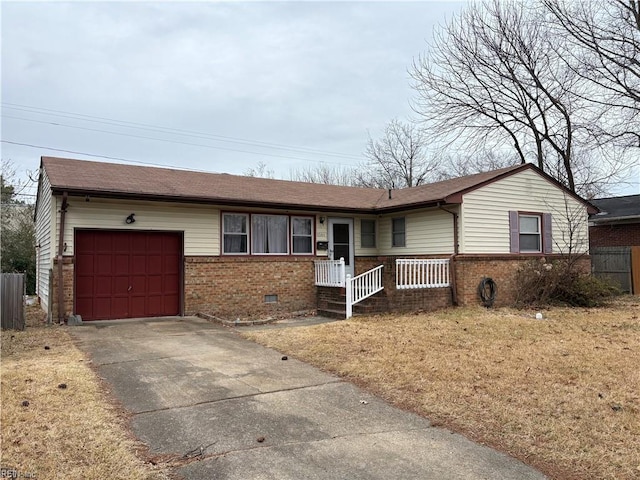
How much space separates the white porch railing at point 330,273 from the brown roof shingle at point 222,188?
1.74m

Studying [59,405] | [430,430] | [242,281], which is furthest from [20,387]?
[242,281]

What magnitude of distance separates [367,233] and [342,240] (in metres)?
1.09

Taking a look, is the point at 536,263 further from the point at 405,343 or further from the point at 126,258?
the point at 126,258

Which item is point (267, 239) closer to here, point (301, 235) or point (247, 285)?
point (301, 235)

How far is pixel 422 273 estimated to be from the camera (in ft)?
44.4

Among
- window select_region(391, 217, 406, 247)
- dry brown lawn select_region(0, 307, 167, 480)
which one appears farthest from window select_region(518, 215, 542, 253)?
dry brown lawn select_region(0, 307, 167, 480)

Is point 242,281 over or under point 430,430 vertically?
over

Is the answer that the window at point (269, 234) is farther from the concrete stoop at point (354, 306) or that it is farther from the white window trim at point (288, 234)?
the concrete stoop at point (354, 306)

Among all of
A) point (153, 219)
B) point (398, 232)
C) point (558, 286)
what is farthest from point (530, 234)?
point (153, 219)

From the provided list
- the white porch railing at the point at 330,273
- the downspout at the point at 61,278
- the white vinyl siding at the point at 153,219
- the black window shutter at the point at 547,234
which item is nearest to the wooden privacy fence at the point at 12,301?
the downspout at the point at 61,278

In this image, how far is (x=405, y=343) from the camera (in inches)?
340

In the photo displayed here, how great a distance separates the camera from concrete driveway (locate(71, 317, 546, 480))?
3793 mm

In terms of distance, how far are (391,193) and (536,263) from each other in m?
5.69

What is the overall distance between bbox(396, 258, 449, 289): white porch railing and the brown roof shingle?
5.76 ft
